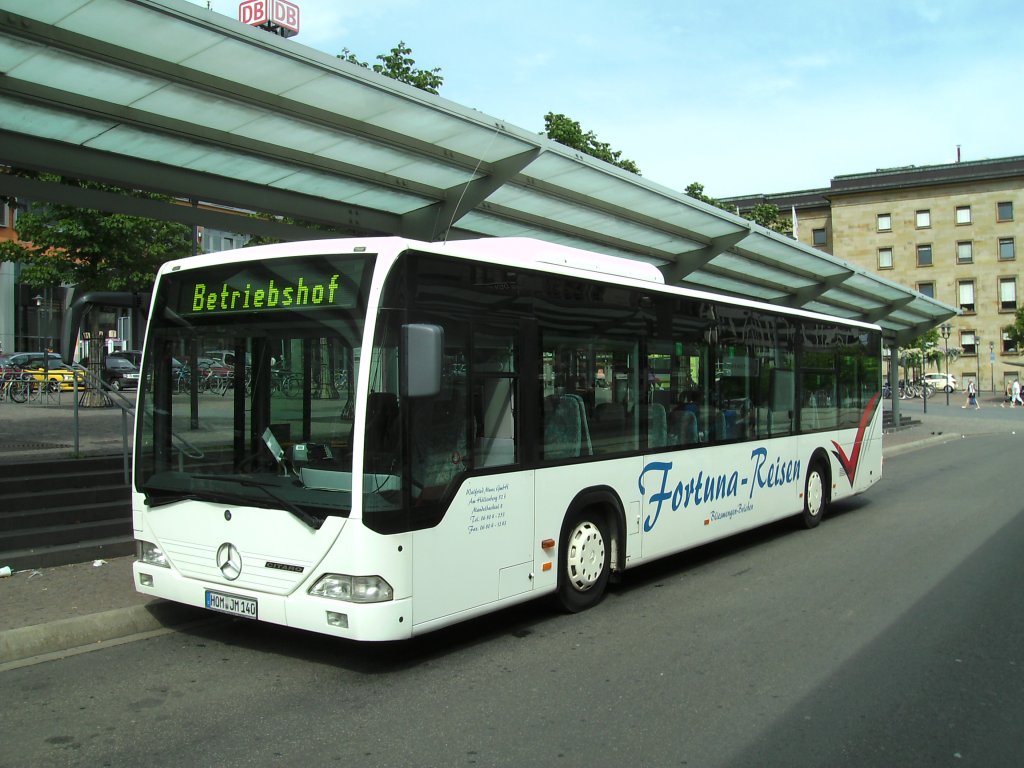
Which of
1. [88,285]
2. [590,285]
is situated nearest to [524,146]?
[590,285]

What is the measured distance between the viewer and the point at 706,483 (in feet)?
28.0

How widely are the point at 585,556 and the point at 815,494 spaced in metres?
5.64

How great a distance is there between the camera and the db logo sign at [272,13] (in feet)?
147

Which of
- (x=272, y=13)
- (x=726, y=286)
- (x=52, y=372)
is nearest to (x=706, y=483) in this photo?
(x=726, y=286)

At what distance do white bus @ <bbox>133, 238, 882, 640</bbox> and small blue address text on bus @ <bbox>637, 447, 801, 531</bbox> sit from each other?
0.15 ft

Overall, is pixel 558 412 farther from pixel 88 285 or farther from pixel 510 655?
pixel 88 285

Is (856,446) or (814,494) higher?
(856,446)

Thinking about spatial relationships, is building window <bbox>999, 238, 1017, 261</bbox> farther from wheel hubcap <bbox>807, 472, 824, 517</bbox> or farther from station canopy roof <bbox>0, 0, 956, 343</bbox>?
wheel hubcap <bbox>807, 472, 824, 517</bbox>

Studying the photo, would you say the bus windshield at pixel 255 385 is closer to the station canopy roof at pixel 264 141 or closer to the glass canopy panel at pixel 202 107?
the station canopy roof at pixel 264 141

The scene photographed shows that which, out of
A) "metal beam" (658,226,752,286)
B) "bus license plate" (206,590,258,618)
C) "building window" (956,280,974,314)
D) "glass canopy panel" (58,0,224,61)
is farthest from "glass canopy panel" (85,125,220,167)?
"building window" (956,280,974,314)

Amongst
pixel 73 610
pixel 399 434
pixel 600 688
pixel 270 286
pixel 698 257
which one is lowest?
pixel 600 688

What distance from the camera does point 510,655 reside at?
5.82m

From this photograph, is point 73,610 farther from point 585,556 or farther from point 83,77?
point 83,77

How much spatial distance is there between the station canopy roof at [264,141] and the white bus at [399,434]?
2266 mm
